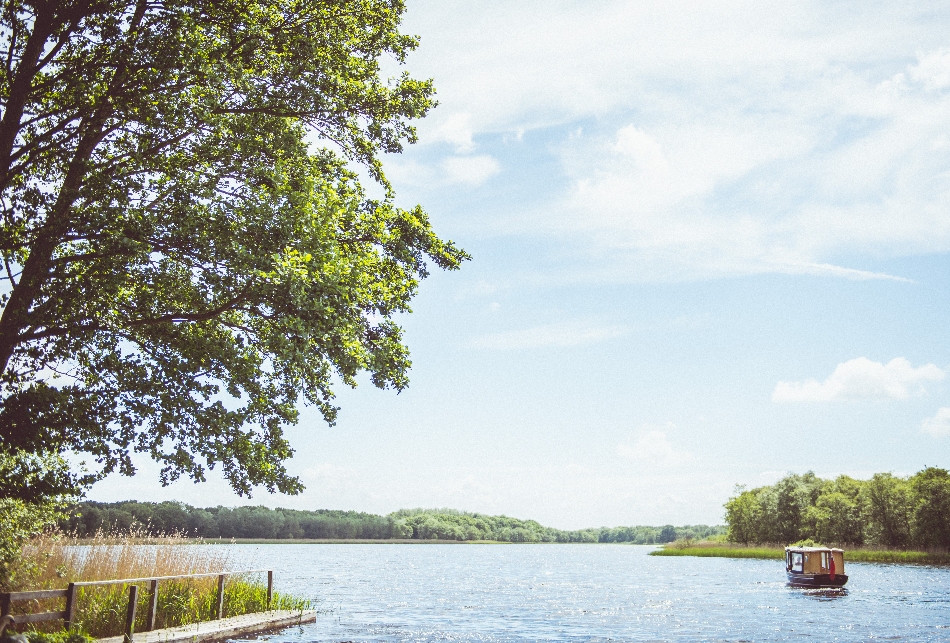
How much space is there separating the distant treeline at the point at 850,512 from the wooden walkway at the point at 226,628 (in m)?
86.0

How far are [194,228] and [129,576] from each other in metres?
11.5

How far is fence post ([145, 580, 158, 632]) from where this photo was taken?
1788 cm

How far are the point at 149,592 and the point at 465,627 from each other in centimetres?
1529

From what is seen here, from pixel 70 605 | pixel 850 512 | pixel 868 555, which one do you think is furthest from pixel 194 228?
pixel 850 512

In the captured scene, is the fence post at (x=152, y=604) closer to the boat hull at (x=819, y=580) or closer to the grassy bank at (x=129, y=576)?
the grassy bank at (x=129, y=576)

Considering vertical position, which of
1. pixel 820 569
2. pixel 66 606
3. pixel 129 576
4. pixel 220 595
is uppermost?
pixel 66 606

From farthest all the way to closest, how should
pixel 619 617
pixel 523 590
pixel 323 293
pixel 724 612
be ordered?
pixel 523 590 < pixel 724 612 < pixel 619 617 < pixel 323 293

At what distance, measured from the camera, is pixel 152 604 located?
17969mm

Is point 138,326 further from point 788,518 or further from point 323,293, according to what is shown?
point 788,518

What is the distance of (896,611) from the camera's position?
3888 centimetres

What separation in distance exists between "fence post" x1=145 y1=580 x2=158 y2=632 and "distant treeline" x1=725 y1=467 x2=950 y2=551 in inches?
3602

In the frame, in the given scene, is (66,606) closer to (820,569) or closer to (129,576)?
(129,576)

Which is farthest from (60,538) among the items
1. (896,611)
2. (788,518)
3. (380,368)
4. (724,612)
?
(788,518)

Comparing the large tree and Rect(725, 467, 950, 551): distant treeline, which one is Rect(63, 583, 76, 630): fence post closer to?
the large tree
